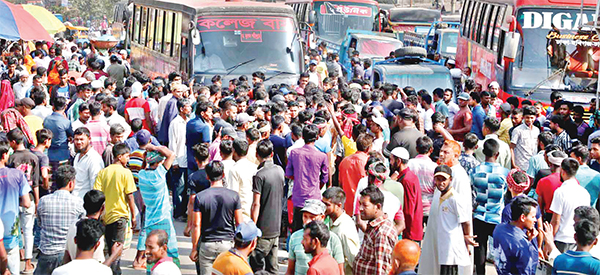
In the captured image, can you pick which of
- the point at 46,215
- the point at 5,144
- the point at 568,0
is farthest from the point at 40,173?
the point at 568,0

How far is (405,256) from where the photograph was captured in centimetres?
596

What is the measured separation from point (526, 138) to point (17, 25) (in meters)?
7.75

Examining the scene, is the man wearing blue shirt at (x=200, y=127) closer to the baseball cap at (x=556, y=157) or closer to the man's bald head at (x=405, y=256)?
the baseball cap at (x=556, y=157)

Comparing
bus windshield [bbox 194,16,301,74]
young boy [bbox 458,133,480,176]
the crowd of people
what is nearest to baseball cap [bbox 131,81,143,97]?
the crowd of people

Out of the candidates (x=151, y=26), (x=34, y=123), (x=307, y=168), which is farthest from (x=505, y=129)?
(x=151, y=26)

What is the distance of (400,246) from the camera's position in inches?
237

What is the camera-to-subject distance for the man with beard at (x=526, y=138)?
1141 centimetres

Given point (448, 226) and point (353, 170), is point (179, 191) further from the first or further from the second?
point (448, 226)

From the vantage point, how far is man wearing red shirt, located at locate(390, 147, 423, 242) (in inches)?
329

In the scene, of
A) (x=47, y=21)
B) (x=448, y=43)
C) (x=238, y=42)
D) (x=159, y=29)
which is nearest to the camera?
(x=238, y=42)

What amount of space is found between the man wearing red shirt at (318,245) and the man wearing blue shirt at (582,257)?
5.26 ft

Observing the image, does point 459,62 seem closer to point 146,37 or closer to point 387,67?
point 387,67

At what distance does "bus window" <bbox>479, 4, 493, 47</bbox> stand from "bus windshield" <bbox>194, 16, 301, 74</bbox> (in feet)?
16.6

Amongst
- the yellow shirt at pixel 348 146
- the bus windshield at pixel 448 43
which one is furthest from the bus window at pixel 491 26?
the yellow shirt at pixel 348 146
